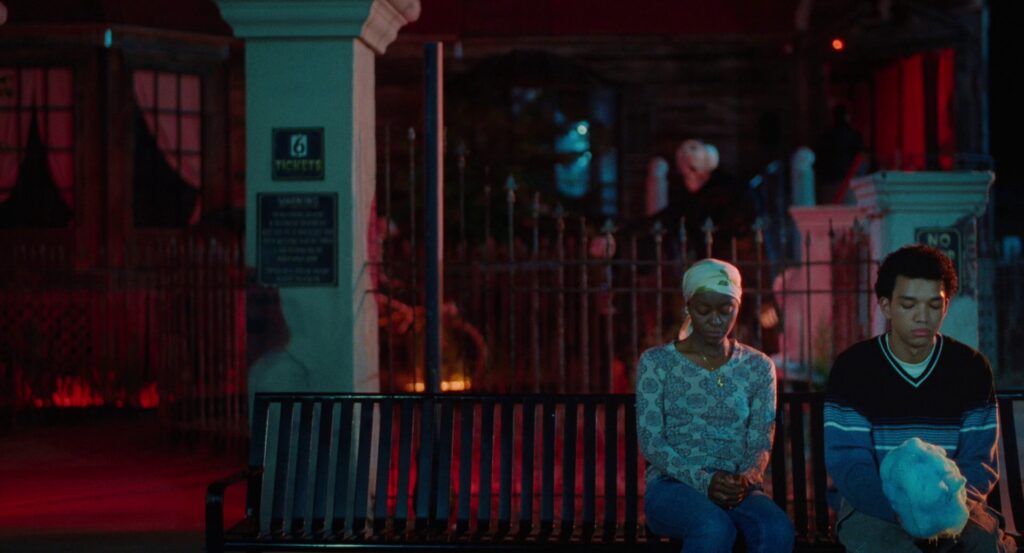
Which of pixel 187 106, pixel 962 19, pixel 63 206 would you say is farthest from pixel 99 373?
pixel 962 19

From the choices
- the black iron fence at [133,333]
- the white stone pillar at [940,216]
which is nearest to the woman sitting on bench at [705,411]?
the white stone pillar at [940,216]

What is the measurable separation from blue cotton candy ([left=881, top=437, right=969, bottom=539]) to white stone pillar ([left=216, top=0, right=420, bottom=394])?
12.0 feet

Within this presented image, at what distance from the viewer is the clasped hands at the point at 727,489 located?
473 centimetres

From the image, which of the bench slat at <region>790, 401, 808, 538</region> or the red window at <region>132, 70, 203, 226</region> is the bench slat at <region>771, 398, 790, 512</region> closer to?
the bench slat at <region>790, 401, 808, 538</region>

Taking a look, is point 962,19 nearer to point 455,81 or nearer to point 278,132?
point 455,81

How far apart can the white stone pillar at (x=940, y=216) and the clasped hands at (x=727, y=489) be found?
342cm

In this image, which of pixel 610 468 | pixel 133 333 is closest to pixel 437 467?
pixel 610 468

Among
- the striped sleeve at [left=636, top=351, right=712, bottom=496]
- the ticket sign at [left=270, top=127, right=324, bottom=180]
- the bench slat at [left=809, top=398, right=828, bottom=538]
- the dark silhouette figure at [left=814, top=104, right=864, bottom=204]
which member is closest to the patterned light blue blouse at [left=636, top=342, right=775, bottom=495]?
the striped sleeve at [left=636, top=351, right=712, bottom=496]

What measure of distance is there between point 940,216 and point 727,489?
3687mm

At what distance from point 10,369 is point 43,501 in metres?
4.18

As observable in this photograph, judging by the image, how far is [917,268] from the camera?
14.1 feet

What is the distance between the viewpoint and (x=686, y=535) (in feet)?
15.5

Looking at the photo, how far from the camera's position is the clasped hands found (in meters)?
4.73

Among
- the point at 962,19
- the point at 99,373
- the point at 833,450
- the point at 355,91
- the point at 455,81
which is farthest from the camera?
the point at 962,19
